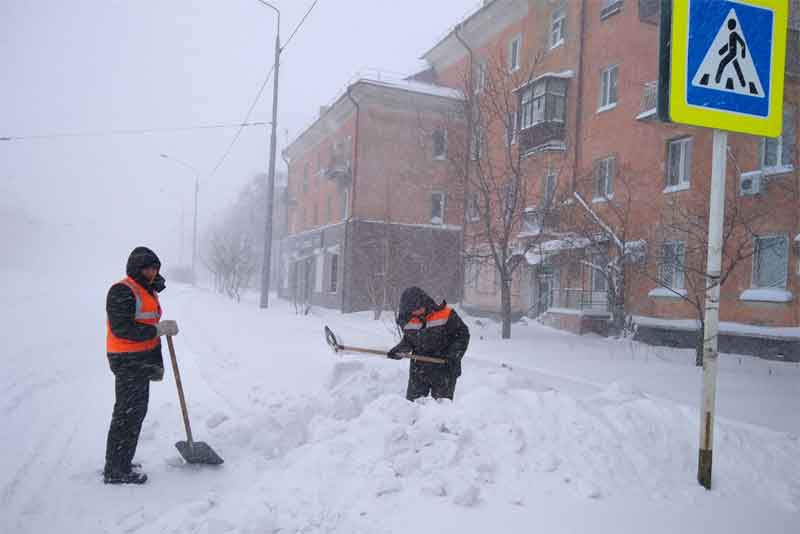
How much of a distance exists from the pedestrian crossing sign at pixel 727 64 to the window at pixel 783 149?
939cm

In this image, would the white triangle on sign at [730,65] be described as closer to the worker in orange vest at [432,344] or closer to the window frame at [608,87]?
the worker in orange vest at [432,344]

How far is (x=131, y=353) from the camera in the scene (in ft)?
13.0

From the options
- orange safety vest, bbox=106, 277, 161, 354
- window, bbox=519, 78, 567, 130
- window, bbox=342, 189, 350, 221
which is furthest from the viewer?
window, bbox=342, 189, 350, 221

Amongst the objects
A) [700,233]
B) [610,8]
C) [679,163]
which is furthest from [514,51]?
[700,233]

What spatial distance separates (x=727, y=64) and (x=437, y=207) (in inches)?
784

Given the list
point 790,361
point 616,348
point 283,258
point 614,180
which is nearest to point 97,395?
point 616,348

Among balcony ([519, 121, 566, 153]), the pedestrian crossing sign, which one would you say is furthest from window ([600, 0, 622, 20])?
the pedestrian crossing sign

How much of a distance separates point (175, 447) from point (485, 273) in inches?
667

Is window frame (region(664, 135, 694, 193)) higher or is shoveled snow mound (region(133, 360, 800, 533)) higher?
window frame (region(664, 135, 694, 193))

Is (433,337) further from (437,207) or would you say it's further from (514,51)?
(437,207)

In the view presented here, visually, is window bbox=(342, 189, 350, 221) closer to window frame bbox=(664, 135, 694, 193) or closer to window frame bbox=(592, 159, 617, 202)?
window frame bbox=(592, 159, 617, 202)

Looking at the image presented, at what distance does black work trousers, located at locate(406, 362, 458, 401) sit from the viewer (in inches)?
192

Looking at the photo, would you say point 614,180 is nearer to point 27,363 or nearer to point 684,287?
point 684,287

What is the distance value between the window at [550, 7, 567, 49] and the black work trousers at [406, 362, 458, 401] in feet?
52.4
